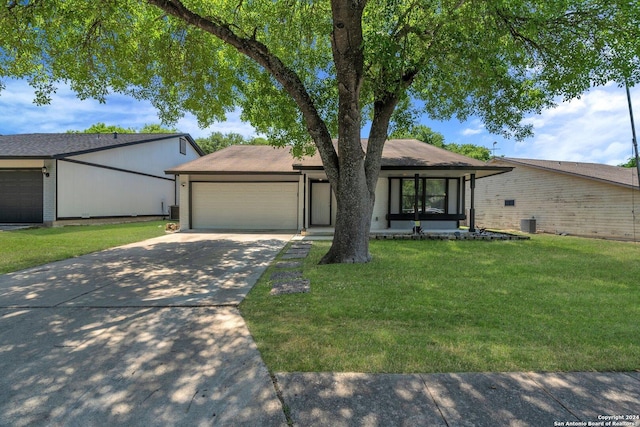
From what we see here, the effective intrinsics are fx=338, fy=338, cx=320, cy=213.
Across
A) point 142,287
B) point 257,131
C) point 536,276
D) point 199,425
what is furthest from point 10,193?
point 536,276

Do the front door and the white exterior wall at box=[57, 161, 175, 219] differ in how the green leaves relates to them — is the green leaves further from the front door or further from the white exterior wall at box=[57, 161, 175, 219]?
the white exterior wall at box=[57, 161, 175, 219]

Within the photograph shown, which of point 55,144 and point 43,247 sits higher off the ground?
A: point 55,144

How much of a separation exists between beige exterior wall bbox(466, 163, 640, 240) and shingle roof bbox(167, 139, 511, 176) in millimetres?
5073

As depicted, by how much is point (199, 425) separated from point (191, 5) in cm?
955

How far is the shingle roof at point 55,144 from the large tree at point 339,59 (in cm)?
794

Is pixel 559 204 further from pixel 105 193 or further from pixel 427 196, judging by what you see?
pixel 105 193

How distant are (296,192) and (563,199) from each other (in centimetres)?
1255

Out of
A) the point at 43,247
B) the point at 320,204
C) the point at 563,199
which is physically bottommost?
the point at 43,247

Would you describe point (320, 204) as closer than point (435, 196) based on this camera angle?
No

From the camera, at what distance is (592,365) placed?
2742mm

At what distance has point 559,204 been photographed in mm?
16094

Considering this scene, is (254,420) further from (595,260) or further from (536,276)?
(595,260)

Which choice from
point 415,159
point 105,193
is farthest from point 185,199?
point 415,159

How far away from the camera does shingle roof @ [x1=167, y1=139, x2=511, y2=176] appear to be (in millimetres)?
12477
